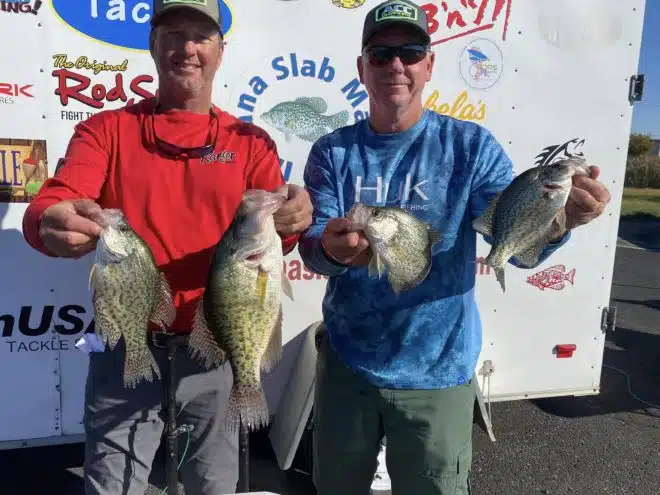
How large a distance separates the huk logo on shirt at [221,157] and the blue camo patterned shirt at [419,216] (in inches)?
13.6

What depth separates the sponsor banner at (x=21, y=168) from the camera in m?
2.81

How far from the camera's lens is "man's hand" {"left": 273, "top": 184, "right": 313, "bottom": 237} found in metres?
1.76

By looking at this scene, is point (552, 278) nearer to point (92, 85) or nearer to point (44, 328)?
point (92, 85)

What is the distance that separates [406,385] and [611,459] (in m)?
2.77

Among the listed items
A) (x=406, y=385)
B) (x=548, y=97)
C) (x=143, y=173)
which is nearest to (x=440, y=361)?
(x=406, y=385)

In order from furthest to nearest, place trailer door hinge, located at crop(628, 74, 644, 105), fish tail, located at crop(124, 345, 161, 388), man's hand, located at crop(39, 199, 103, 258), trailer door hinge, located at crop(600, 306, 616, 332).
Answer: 1. trailer door hinge, located at crop(600, 306, 616, 332)
2. trailer door hinge, located at crop(628, 74, 644, 105)
3. fish tail, located at crop(124, 345, 161, 388)
4. man's hand, located at crop(39, 199, 103, 258)

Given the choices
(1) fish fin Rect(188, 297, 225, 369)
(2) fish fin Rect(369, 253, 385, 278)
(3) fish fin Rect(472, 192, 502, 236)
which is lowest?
(1) fish fin Rect(188, 297, 225, 369)

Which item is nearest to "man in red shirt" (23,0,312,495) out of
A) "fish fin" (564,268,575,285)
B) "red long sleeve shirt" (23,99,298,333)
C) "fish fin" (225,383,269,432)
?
"red long sleeve shirt" (23,99,298,333)

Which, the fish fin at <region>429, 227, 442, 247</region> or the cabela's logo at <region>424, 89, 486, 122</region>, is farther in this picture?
the cabela's logo at <region>424, 89, 486, 122</region>

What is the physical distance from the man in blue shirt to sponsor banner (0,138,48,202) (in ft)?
5.24

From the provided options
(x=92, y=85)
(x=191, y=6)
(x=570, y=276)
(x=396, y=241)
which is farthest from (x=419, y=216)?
(x=570, y=276)

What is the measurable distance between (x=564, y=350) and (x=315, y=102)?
2.52 m

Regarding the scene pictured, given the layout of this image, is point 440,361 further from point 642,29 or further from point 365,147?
point 642,29

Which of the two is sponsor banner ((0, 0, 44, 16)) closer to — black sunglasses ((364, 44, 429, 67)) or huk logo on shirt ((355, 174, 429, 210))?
black sunglasses ((364, 44, 429, 67))
